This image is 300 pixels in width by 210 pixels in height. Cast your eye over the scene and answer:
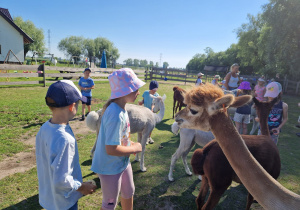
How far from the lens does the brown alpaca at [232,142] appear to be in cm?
158

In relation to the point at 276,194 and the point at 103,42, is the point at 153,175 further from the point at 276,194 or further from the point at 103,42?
the point at 103,42

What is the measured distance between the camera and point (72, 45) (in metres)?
82.3

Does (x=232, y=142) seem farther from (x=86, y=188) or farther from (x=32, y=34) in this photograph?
(x=32, y=34)

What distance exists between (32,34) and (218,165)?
65.4 m

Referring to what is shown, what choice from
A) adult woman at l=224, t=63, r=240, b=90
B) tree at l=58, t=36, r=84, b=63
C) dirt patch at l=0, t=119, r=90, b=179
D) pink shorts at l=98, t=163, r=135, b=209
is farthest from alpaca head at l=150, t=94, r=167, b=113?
tree at l=58, t=36, r=84, b=63

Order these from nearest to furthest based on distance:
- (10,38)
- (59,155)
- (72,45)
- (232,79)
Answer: (59,155) → (232,79) → (10,38) → (72,45)

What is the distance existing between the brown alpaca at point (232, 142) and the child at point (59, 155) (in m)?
1.40

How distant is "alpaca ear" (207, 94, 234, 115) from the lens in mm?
1920

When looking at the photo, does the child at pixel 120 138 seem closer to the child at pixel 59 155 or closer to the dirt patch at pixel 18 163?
the child at pixel 59 155

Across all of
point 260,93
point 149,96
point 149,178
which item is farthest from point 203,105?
point 260,93

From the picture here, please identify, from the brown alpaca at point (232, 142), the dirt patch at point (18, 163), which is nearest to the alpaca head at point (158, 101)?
the brown alpaca at point (232, 142)

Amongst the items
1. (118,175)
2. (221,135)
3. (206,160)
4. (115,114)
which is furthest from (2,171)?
(221,135)

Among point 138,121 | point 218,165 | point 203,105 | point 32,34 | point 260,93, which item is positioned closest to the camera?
point 203,105

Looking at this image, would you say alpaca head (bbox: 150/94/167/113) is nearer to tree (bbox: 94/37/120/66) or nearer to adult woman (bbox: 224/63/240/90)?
adult woman (bbox: 224/63/240/90)
